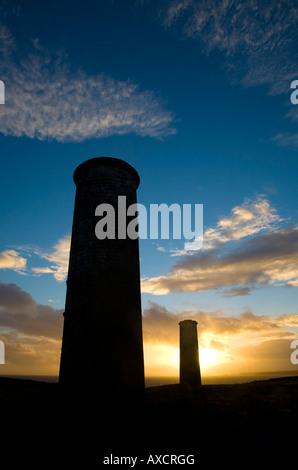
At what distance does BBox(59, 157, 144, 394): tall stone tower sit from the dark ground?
2.33 feet

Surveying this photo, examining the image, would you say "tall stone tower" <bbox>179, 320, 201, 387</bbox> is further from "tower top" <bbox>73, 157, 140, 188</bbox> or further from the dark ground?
"tower top" <bbox>73, 157, 140, 188</bbox>

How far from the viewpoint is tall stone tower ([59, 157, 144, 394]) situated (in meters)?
8.72

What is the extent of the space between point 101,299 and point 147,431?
4199 millimetres

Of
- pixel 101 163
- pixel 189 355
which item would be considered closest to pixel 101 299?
pixel 101 163

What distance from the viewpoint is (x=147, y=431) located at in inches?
230

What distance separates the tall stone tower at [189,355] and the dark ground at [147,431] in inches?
386

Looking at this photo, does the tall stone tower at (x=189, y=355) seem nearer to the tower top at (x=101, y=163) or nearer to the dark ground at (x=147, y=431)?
the dark ground at (x=147, y=431)

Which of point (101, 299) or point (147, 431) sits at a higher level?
point (101, 299)

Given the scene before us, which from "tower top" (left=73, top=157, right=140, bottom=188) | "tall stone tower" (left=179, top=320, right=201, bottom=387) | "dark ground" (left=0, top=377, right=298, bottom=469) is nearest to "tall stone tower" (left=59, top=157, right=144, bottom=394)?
"tower top" (left=73, top=157, right=140, bottom=188)

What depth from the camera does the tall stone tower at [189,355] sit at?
1767cm

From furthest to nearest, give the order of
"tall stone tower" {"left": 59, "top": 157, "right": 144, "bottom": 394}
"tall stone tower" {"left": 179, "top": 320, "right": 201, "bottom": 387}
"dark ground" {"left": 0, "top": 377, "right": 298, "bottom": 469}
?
"tall stone tower" {"left": 179, "top": 320, "right": 201, "bottom": 387} < "tall stone tower" {"left": 59, "top": 157, "right": 144, "bottom": 394} < "dark ground" {"left": 0, "top": 377, "right": 298, "bottom": 469}

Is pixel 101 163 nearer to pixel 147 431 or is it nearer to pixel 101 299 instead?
pixel 101 299

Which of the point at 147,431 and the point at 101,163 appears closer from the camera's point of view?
the point at 147,431
